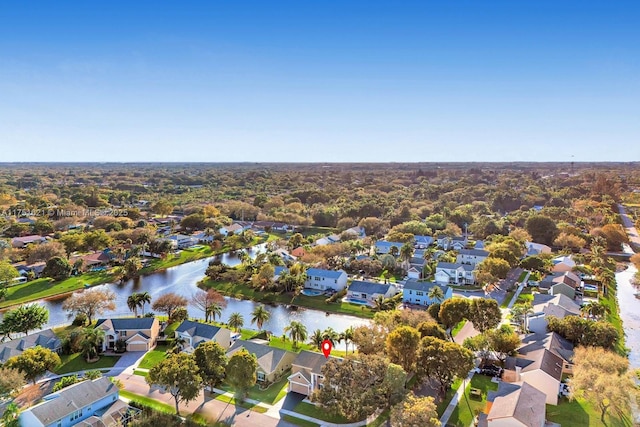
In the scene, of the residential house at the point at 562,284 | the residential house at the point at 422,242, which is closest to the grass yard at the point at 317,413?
the residential house at the point at 562,284

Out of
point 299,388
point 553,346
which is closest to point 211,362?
point 299,388

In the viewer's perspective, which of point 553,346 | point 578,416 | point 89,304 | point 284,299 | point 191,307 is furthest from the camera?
point 284,299

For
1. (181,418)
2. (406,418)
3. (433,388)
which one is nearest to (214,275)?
(181,418)

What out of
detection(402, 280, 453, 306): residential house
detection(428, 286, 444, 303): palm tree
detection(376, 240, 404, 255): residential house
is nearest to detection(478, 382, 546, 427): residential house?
detection(428, 286, 444, 303): palm tree

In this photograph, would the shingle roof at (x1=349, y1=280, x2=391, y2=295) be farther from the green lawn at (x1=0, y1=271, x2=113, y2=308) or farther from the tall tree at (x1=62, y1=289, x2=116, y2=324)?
the green lawn at (x1=0, y1=271, x2=113, y2=308)

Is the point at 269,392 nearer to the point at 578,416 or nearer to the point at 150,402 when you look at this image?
the point at 150,402

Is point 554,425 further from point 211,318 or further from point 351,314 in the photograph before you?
point 211,318
